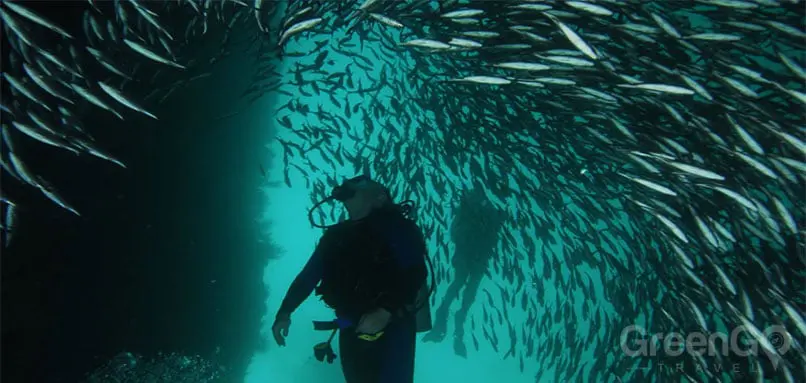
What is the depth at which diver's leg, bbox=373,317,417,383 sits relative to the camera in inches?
148

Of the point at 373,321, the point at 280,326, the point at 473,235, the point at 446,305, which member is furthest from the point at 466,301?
the point at 373,321

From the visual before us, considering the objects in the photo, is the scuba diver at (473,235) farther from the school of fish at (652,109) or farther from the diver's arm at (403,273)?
the diver's arm at (403,273)

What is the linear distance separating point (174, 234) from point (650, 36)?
30.4ft

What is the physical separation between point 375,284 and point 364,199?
0.88 meters

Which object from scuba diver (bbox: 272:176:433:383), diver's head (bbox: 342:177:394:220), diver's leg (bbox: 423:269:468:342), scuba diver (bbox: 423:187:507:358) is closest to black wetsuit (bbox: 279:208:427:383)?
scuba diver (bbox: 272:176:433:383)

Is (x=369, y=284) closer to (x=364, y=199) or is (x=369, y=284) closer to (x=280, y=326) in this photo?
(x=364, y=199)

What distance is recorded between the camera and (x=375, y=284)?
3.50 meters

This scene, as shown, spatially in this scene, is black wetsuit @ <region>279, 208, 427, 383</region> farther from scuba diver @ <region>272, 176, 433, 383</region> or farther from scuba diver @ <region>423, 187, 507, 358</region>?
scuba diver @ <region>423, 187, 507, 358</region>

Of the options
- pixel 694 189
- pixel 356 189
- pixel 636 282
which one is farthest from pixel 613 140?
pixel 356 189

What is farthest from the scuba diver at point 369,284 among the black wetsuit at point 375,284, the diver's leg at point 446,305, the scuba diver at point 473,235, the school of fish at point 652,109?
the diver's leg at point 446,305

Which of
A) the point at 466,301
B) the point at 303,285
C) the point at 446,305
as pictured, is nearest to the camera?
the point at 303,285

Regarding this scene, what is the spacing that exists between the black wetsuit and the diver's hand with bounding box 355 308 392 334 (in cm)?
5

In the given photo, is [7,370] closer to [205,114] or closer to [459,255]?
[205,114]

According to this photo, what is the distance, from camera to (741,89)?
490cm
